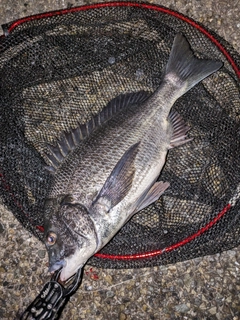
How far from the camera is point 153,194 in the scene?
2998 millimetres

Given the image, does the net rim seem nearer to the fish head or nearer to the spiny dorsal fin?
the spiny dorsal fin

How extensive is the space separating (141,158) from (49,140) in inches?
36.5

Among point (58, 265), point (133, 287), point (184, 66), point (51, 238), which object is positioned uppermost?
point (184, 66)

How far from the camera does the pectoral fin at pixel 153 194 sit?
117 inches

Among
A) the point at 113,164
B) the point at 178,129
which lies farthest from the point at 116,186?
the point at 178,129

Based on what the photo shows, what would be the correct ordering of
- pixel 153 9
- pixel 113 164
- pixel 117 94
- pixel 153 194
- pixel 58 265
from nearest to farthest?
pixel 58 265 → pixel 113 164 → pixel 153 194 → pixel 153 9 → pixel 117 94

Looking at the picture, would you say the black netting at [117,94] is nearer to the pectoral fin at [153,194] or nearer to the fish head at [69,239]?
the pectoral fin at [153,194]

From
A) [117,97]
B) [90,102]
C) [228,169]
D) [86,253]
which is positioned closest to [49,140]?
[90,102]

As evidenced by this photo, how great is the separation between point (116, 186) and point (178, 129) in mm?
757

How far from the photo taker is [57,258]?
8.61 feet

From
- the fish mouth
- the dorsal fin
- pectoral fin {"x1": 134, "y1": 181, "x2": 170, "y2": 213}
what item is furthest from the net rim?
the fish mouth

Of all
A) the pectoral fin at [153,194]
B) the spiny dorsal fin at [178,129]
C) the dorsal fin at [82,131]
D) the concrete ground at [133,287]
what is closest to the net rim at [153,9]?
the spiny dorsal fin at [178,129]

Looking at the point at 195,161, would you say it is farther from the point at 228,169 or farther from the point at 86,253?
the point at 86,253

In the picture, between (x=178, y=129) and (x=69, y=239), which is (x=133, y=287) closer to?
(x=69, y=239)
